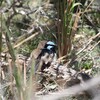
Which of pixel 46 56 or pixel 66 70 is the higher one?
pixel 46 56

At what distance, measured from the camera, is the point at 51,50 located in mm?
2596

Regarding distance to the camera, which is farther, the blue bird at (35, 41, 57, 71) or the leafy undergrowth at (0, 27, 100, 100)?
the blue bird at (35, 41, 57, 71)

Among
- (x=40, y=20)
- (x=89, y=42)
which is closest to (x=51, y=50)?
(x=89, y=42)

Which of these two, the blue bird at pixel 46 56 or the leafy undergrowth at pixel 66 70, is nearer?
the leafy undergrowth at pixel 66 70

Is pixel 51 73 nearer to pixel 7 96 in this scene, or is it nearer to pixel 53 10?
pixel 7 96

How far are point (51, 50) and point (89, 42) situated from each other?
33 cm

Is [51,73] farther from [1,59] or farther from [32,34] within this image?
[32,34]

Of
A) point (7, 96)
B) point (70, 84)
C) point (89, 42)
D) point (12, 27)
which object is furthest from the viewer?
point (12, 27)

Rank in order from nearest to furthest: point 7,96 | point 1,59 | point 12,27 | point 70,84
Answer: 1. point 7,96
2. point 70,84
3. point 1,59
4. point 12,27

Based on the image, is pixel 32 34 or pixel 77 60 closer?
pixel 77 60

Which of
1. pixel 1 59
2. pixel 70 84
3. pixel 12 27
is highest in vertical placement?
pixel 12 27

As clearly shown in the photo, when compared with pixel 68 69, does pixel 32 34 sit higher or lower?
higher

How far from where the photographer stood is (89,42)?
8.98 ft

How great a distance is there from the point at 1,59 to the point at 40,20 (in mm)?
797
